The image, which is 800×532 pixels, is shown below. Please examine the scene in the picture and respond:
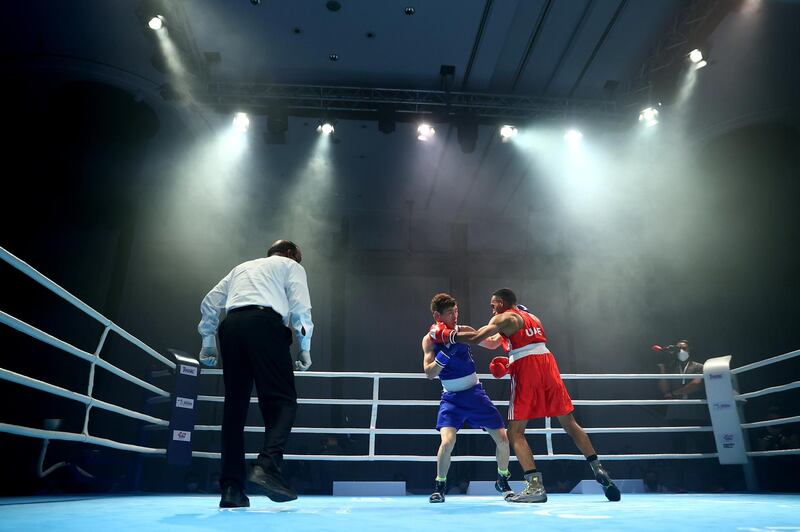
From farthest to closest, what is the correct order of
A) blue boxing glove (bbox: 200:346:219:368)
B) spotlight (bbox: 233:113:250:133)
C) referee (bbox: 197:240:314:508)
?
spotlight (bbox: 233:113:250:133), blue boxing glove (bbox: 200:346:219:368), referee (bbox: 197:240:314:508)

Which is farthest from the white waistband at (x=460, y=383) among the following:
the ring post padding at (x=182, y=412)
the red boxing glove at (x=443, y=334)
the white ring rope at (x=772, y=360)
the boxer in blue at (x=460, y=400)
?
the white ring rope at (x=772, y=360)

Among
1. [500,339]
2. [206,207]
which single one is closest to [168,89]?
[206,207]

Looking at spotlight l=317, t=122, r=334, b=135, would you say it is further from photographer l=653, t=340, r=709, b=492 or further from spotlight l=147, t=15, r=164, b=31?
photographer l=653, t=340, r=709, b=492

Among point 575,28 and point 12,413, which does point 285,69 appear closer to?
point 575,28

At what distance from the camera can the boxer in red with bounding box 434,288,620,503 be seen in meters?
2.84

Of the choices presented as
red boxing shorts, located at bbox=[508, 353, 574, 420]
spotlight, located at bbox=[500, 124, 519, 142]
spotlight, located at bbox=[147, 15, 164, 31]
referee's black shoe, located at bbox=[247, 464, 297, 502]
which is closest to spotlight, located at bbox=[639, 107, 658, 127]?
spotlight, located at bbox=[500, 124, 519, 142]

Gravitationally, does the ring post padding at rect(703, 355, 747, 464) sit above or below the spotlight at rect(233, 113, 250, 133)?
below

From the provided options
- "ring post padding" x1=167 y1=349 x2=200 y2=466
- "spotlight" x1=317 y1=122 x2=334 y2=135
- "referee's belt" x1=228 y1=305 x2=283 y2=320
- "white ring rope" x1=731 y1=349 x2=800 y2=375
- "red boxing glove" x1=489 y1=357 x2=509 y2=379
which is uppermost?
"spotlight" x1=317 y1=122 x2=334 y2=135

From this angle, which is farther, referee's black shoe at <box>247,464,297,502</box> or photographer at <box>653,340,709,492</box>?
photographer at <box>653,340,709,492</box>

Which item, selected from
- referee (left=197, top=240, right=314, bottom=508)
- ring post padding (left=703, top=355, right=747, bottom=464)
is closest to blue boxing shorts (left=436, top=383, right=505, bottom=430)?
referee (left=197, top=240, right=314, bottom=508)

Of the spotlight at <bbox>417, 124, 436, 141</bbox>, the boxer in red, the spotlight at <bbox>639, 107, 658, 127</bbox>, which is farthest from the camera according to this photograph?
the spotlight at <bbox>417, 124, 436, 141</bbox>

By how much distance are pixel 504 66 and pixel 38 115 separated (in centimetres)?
649

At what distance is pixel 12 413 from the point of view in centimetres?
695

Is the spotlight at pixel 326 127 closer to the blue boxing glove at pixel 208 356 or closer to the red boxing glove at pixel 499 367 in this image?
the red boxing glove at pixel 499 367
